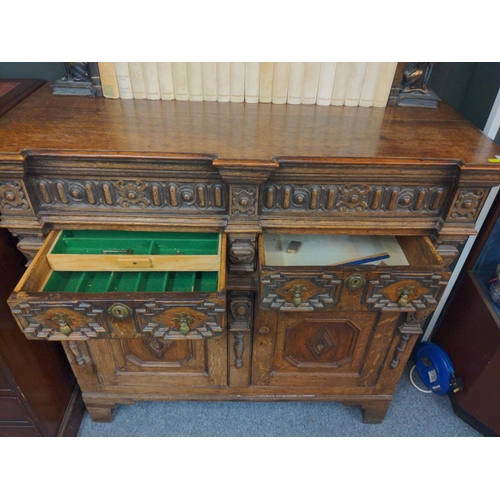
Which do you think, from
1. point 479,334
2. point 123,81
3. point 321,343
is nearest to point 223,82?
point 123,81

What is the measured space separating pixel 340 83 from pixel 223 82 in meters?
0.34

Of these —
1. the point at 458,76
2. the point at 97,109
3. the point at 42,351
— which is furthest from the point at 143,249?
the point at 458,76

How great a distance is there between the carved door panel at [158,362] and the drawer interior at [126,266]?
0.23 meters

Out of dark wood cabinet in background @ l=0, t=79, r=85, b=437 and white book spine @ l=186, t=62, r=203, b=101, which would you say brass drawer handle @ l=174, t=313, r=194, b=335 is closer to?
dark wood cabinet in background @ l=0, t=79, r=85, b=437

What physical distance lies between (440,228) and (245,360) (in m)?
0.71

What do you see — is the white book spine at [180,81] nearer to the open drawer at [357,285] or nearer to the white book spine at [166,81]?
the white book spine at [166,81]

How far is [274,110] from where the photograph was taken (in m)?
1.11

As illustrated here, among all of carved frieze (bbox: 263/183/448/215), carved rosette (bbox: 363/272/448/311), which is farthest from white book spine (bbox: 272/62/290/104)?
carved rosette (bbox: 363/272/448/311)

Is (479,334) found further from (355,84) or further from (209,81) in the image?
(209,81)

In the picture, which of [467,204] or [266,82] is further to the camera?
[266,82]

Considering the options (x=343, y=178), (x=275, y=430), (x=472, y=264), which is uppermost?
(x=343, y=178)

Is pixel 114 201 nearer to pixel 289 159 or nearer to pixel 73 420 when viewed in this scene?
pixel 289 159

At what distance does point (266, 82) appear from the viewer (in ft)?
3.67

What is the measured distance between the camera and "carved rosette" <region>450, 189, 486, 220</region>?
0.92 metres
